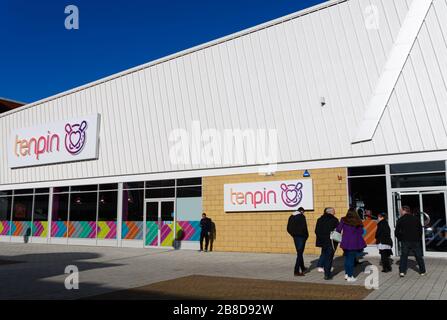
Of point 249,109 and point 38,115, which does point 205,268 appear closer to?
point 249,109

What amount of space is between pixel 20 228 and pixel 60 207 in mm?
3915

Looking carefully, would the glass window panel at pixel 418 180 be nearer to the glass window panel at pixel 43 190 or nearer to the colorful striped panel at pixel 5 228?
the glass window panel at pixel 43 190

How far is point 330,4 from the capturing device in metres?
16.0

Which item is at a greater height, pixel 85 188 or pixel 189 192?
pixel 85 188

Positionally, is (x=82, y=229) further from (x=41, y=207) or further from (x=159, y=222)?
(x=159, y=222)

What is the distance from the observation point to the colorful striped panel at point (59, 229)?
23.8 metres

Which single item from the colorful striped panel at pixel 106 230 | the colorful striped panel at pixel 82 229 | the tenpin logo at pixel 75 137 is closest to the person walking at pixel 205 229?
the colorful striped panel at pixel 106 230

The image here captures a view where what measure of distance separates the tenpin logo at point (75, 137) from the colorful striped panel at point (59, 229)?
13.6 feet

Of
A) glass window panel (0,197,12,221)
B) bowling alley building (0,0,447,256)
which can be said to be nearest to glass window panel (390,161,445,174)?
bowling alley building (0,0,447,256)

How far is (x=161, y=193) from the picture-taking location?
2036cm

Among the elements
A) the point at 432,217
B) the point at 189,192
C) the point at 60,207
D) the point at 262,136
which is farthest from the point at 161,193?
the point at 432,217

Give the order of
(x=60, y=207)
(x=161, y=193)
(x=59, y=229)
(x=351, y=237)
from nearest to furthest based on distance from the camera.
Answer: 1. (x=351, y=237)
2. (x=161, y=193)
3. (x=59, y=229)
4. (x=60, y=207)

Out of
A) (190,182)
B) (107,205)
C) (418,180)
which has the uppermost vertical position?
(190,182)

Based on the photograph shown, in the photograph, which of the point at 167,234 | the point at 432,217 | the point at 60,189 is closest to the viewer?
the point at 432,217
